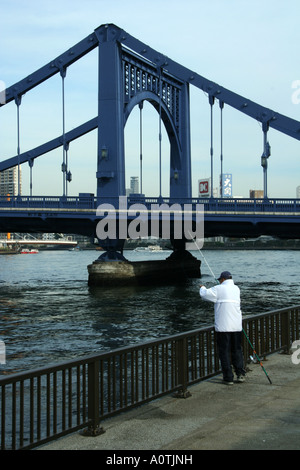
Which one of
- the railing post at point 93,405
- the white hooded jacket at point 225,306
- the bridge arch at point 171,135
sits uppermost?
the bridge arch at point 171,135

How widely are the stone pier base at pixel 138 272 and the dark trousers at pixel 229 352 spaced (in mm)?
40042

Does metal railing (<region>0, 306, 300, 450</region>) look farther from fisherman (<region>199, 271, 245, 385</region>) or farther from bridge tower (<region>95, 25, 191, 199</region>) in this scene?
bridge tower (<region>95, 25, 191, 199</region>)

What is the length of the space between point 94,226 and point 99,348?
3031 cm

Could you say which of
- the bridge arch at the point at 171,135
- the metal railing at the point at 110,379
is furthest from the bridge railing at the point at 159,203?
the metal railing at the point at 110,379

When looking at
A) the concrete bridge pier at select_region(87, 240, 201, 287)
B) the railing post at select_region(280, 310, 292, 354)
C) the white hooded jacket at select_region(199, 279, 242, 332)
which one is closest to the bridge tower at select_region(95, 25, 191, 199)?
the concrete bridge pier at select_region(87, 240, 201, 287)

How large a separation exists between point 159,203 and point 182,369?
124ft

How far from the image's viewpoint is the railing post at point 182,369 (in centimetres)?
925

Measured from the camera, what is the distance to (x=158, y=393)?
28.9 ft

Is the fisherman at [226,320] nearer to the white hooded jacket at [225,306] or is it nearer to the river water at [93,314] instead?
the white hooded jacket at [225,306]

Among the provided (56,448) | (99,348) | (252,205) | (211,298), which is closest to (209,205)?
(252,205)

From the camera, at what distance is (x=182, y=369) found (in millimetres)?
9289

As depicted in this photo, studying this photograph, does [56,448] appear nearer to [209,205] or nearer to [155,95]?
[209,205]

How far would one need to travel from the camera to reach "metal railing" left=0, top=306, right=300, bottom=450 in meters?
6.92

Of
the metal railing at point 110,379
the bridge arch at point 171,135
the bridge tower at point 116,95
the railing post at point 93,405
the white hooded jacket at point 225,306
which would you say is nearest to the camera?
the metal railing at point 110,379
